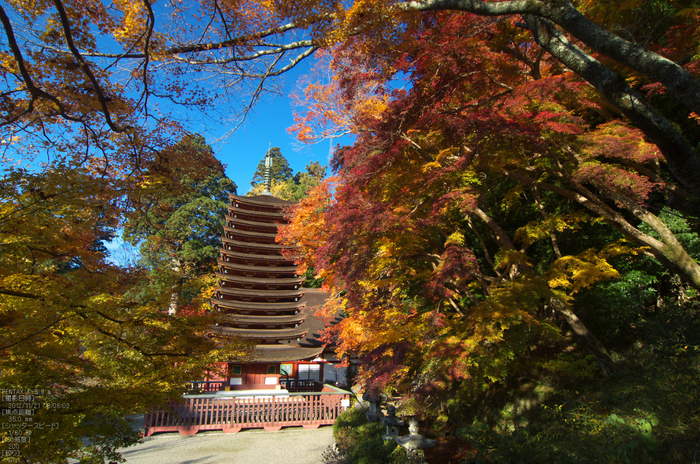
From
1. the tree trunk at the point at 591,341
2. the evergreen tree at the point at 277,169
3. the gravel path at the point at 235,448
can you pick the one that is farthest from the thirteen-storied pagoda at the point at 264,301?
the evergreen tree at the point at 277,169

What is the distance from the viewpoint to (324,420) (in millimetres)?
10680

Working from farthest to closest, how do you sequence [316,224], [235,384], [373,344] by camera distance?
[235,384] → [316,224] → [373,344]

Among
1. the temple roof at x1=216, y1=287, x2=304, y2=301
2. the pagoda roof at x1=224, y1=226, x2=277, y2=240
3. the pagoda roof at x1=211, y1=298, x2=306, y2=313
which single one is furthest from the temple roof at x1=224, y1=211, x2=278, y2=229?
the pagoda roof at x1=211, y1=298, x2=306, y2=313

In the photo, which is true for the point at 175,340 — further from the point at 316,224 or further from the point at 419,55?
the point at 316,224

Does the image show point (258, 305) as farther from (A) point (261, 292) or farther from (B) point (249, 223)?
(B) point (249, 223)

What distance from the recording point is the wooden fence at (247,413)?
9.48 m

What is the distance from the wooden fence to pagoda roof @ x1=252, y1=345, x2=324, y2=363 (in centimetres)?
291

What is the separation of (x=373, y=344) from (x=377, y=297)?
3.43ft

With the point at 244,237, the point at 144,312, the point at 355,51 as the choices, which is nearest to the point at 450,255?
the point at 355,51

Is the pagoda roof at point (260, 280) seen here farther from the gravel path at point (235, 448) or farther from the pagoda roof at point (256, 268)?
the gravel path at point (235, 448)

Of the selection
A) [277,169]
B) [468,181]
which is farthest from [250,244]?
[277,169]

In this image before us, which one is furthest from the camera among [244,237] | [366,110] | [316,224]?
[244,237]

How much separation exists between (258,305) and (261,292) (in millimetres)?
796

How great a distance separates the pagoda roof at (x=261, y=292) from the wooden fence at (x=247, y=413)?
18.9ft
